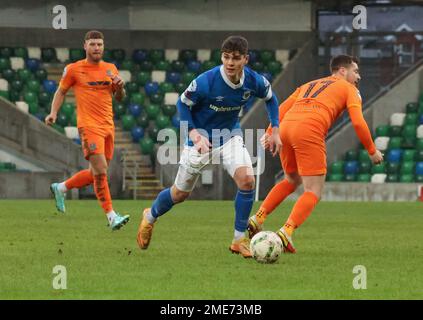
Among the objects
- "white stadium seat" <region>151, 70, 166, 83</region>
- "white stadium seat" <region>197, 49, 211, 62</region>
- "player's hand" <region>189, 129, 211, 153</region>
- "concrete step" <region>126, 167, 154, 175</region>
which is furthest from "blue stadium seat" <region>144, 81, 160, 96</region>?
"player's hand" <region>189, 129, 211, 153</region>

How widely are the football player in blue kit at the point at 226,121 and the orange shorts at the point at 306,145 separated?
0.44 m

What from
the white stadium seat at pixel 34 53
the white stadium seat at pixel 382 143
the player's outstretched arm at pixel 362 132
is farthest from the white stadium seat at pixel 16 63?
the player's outstretched arm at pixel 362 132

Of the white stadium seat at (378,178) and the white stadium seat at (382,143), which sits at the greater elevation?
the white stadium seat at (382,143)

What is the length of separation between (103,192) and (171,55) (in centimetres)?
2136

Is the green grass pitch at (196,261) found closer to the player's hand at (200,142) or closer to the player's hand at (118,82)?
the player's hand at (200,142)

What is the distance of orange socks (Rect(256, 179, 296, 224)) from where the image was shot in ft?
41.0

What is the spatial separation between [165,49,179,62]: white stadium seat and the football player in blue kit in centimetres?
2450

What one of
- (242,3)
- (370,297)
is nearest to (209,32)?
(242,3)

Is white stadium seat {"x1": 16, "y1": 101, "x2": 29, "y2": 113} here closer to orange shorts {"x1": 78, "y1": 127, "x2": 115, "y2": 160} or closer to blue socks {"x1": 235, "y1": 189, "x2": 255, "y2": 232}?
orange shorts {"x1": 78, "y1": 127, "x2": 115, "y2": 160}

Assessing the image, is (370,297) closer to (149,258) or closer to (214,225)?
(149,258)

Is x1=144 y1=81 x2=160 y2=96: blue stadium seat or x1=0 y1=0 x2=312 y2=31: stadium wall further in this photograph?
x1=0 y1=0 x2=312 y2=31: stadium wall

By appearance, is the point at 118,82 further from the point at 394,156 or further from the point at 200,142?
the point at 394,156

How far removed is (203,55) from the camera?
35750 mm

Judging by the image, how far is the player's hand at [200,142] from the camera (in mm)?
10602
